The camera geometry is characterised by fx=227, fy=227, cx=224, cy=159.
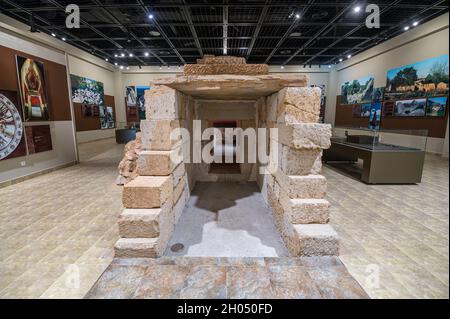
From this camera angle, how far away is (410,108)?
30.1ft

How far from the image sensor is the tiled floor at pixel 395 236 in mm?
2152

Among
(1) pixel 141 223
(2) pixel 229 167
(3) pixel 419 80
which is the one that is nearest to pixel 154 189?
(1) pixel 141 223

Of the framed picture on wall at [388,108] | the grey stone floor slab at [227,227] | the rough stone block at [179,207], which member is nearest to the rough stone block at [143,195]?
the grey stone floor slab at [227,227]

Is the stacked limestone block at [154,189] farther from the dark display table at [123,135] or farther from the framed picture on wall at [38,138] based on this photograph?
the dark display table at [123,135]

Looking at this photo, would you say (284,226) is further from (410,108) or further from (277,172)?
(410,108)

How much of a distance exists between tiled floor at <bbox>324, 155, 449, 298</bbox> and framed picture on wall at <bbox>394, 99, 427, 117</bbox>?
4700 millimetres

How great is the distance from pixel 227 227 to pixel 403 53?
10895mm

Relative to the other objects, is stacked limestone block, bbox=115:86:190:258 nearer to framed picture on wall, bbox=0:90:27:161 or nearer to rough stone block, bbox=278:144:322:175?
rough stone block, bbox=278:144:322:175

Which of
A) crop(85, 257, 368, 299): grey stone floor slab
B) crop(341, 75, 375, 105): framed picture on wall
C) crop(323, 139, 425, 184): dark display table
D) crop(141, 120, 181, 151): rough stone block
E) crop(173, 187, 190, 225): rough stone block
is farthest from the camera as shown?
crop(341, 75, 375, 105): framed picture on wall

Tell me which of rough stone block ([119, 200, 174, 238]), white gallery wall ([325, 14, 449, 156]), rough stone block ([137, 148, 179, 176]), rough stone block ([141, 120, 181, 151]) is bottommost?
rough stone block ([119, 200, 174, 238])

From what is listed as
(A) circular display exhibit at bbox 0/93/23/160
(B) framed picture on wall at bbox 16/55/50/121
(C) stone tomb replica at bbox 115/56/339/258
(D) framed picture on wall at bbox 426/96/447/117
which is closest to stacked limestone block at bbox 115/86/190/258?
(C) stone tomb replica at bbox 115/56/339/258

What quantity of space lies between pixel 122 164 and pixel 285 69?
42.7 ft

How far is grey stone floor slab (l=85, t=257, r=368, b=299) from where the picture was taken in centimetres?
187

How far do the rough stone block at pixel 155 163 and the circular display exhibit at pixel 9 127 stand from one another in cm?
468
